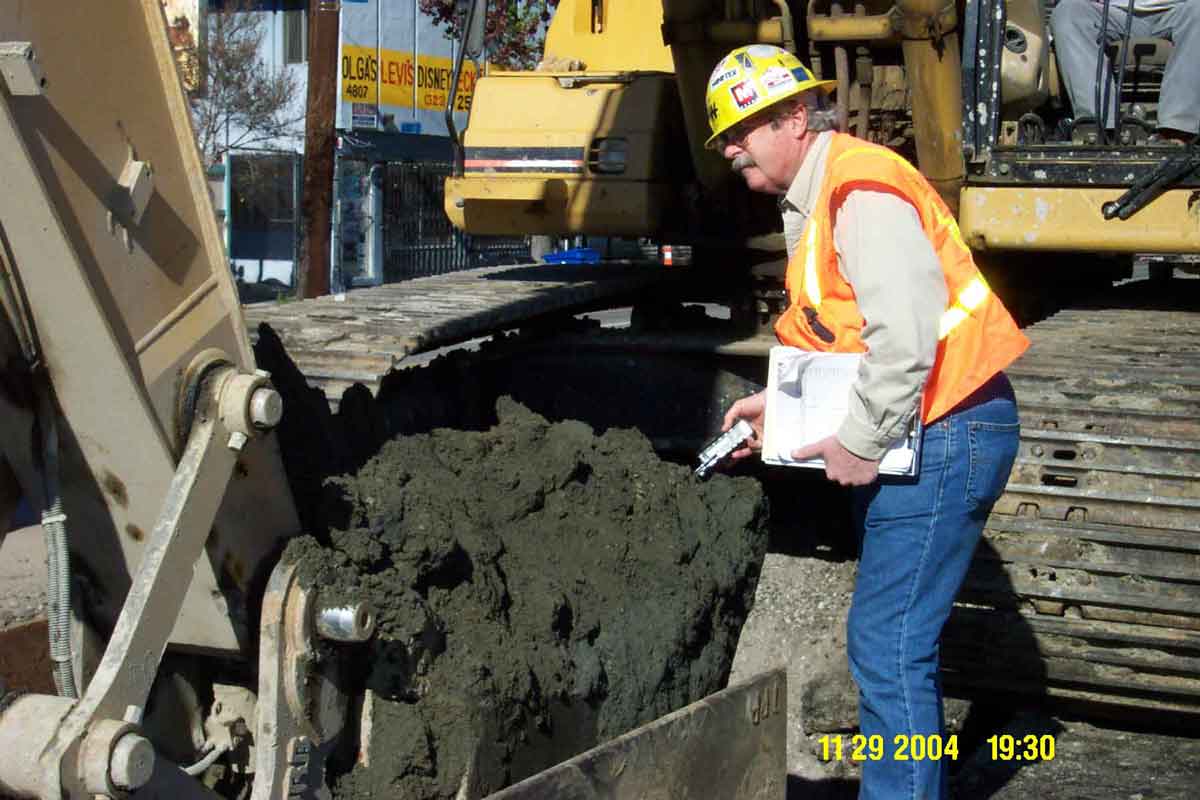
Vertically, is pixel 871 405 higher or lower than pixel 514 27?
lower

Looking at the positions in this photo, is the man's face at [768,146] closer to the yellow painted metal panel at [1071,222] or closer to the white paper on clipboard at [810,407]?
the white paper on clipboard at [810,407]

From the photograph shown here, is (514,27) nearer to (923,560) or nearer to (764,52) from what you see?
(764,52)

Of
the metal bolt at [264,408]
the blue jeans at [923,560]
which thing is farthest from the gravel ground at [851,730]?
the metal bolt at [264,408]

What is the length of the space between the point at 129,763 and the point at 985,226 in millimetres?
3897

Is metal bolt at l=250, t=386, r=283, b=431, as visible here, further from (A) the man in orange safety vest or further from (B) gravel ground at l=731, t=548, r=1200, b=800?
(B) gravel ground at l=731, t=548, r=1200, b=800

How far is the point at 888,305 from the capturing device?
11.0 ft

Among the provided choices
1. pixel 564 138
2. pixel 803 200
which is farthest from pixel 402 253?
pixel 803 200

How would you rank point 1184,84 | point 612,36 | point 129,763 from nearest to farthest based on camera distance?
point 129,763
point 1184,84
point 612,36

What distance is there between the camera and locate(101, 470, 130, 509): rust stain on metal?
260 centimetres

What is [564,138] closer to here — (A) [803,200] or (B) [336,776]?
(A) [803,200]

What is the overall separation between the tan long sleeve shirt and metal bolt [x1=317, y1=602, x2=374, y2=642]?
1138 mm

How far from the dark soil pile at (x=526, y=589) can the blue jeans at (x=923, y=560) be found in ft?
1.20

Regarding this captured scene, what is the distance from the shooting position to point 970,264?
142 inches

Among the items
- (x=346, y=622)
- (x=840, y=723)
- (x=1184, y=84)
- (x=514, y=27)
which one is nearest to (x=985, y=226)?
(x=1184, y=84)
